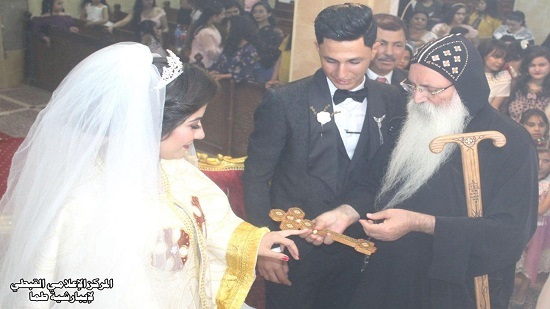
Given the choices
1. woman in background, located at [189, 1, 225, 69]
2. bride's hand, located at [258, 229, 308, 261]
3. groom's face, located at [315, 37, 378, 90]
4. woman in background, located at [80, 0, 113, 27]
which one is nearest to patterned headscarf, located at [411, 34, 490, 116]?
groom's face, located at [315, 37, 378, 90]

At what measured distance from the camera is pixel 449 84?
8.23ft

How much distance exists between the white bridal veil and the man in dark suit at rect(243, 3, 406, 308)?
0.85 meters

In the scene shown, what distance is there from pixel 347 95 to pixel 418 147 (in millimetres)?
435

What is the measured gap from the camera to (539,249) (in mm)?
4375

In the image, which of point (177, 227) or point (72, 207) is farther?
point (177, 227)

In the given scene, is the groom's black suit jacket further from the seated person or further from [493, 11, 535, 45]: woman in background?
the seated person

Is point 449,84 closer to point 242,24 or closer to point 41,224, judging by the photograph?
point 41,224

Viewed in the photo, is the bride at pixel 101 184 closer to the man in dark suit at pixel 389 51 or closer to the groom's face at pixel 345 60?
the groom's face at pixel 345 60

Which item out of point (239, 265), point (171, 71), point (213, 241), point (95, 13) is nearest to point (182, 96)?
point (171, 71)

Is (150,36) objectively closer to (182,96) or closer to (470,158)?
(182,96)

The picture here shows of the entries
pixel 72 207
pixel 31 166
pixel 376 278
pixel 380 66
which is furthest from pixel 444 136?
pixel 380 66

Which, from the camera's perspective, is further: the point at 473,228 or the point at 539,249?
the point at 539,249

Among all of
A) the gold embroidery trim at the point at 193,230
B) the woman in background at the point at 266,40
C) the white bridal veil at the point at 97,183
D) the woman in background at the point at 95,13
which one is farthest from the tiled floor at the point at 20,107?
the white bridal veil at the point at 97,183

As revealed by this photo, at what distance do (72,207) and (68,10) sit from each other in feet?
28.1
